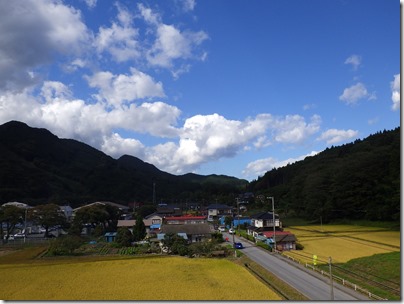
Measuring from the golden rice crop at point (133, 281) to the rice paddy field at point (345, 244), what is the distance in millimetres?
7757

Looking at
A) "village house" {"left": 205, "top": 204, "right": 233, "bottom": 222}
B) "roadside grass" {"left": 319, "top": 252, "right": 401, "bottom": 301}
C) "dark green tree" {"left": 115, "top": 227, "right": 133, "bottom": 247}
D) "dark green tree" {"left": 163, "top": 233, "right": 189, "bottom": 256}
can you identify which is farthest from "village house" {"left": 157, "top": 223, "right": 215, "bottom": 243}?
"village house" {"left": 205, "top": 204, "right": 233, "bottom": 222}

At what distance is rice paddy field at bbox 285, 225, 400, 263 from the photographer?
25516 millimetres

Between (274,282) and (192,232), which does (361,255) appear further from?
(192,232)

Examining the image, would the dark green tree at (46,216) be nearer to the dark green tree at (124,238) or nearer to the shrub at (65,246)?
the dark green tree at (124,238)

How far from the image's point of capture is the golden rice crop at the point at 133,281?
14.8 m

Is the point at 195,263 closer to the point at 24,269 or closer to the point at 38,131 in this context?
the point at 24,269

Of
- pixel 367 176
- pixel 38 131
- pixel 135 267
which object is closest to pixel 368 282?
pixel 135 267

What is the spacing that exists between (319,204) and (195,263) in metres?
33.2

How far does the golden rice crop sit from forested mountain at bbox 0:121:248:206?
216 feet

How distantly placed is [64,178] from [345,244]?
111m

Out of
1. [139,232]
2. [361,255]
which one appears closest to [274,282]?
[361,255]

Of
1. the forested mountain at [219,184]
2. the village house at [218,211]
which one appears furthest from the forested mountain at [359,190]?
the village house at [218,211]

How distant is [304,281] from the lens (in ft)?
56.3

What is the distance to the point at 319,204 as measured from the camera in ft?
169
